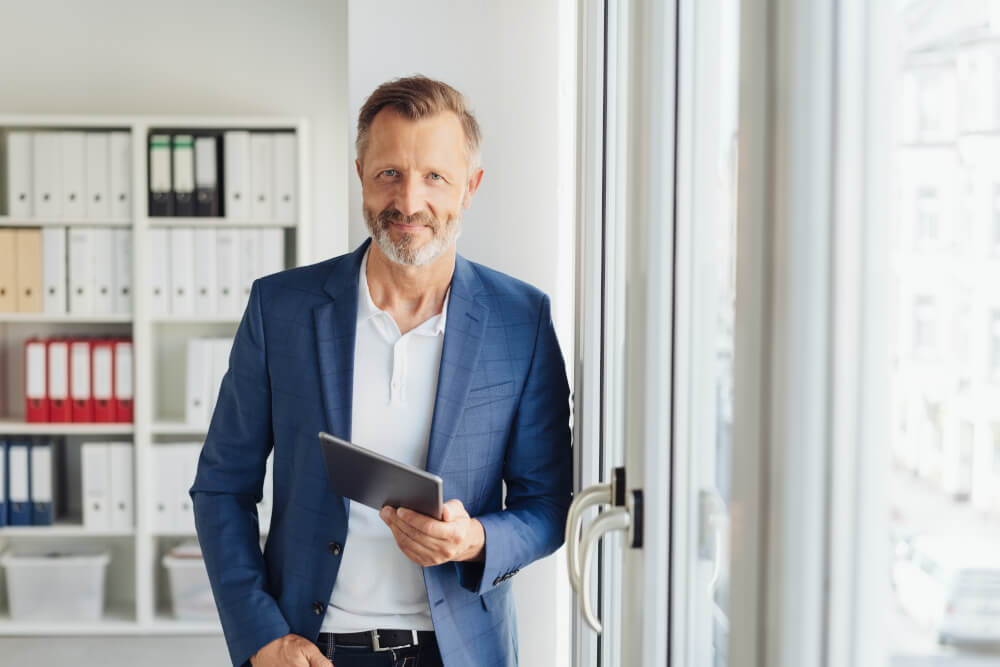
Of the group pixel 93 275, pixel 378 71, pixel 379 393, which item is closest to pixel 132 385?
pixel 93 275

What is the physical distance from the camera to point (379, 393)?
4.45 ft

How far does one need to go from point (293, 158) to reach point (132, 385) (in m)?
1.13

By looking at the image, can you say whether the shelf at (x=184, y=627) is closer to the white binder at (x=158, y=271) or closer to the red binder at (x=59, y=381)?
the red binder at (x=59, y=381)

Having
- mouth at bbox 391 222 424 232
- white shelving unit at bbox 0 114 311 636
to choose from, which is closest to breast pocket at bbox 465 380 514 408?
mouth at bbox 391 222 424 232

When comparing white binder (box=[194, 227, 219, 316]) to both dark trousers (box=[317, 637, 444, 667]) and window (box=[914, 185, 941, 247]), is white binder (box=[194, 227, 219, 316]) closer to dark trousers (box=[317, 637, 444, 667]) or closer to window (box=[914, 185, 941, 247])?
dark trousers (box=[317, 637, 444, 667])

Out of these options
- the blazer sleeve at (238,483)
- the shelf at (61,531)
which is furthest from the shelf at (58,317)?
the blazer sleeve at (238,483)

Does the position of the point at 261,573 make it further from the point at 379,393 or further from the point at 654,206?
the point at 654,206

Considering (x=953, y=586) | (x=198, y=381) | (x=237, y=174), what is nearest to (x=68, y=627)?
(x=198, y=381)

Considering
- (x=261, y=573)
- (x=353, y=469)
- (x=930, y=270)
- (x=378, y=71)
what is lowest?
(x=261, y=573)

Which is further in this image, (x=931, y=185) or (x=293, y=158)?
(x=293, y=158)

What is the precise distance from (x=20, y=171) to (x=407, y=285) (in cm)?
275

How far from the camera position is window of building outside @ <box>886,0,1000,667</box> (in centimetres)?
39

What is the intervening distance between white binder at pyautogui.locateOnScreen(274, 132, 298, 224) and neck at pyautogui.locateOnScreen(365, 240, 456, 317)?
214 cm

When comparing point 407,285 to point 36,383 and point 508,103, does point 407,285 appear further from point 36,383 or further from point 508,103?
point 36,383
